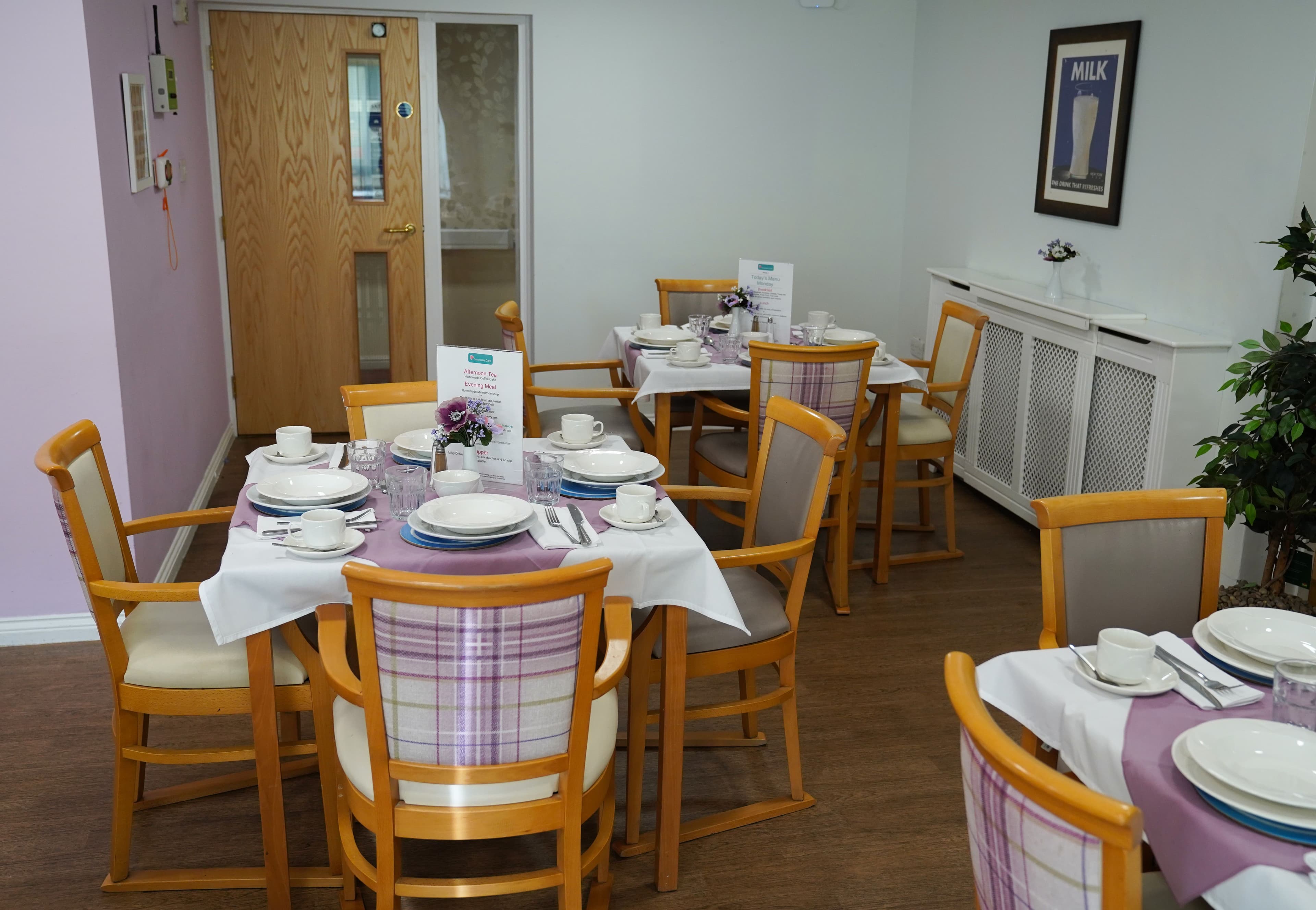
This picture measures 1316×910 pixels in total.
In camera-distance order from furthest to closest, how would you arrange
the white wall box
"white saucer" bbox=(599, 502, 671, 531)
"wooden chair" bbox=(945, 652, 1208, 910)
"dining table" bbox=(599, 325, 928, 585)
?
"dining table" bbox=(599, 325, 928, 585), the white wall box, "white saucer" bbox=(599, 502, 671, 531), "wooden chair" bbox=(945, 652, 1208, 910)

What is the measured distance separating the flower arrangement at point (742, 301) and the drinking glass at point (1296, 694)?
289 cm

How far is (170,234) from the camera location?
4.37m

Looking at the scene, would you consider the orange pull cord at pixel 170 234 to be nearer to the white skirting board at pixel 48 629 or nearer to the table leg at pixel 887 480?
the white skirting board at pixel 48 629

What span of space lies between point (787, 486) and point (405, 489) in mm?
944

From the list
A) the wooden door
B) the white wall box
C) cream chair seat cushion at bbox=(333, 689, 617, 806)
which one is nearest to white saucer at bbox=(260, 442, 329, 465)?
cream chair seat cushion at bbox=(333, 689, 617, 806)

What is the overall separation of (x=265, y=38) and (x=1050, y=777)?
5.38 meters

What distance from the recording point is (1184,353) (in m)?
3.77

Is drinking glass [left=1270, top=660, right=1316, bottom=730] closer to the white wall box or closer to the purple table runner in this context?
the purple table runner

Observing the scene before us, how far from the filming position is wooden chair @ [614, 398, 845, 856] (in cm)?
253

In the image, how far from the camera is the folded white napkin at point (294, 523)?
2.34m

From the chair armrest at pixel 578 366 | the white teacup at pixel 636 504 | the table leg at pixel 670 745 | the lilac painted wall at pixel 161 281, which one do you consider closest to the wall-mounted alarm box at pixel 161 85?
the lilac painted wall at pixel 161 281

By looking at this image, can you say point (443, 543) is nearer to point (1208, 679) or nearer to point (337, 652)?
point (337, 652)

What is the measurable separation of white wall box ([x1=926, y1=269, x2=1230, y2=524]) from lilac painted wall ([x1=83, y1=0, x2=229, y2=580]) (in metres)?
3.32

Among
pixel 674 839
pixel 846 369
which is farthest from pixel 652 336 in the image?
pixel 674 839
